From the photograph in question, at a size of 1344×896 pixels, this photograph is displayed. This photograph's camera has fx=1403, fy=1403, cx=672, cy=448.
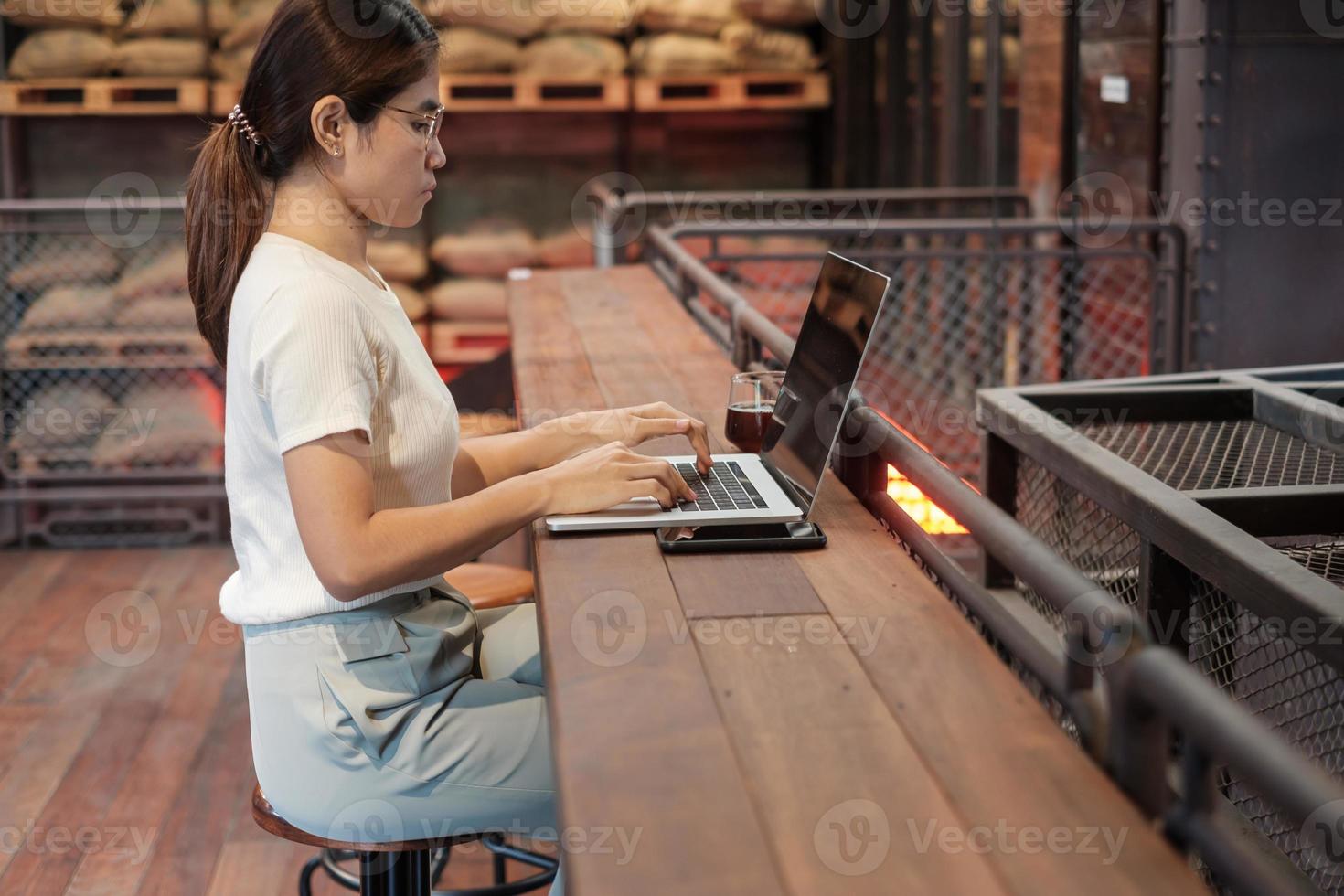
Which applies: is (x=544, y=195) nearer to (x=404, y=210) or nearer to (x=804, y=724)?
(x=404, y=210)

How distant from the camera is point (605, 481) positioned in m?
1.57

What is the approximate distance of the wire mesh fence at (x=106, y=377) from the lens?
5340 millimetres

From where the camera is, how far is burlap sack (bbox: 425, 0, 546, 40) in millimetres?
5836

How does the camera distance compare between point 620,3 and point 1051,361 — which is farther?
point 620,3

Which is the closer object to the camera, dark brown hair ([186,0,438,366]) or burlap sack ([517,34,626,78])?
dark brown hair ([186,0,438,366])

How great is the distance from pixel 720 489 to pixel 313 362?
563mm

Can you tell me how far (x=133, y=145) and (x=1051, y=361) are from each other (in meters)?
4.02

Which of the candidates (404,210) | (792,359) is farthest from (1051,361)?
(404,210)

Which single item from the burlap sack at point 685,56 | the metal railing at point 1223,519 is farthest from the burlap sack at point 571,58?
Result: the metal railing at point 1223,519

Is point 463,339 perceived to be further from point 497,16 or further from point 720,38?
point 720,38


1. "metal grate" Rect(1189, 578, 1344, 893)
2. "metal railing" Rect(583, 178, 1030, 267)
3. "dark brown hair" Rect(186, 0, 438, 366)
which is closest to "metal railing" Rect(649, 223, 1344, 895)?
"metal grate" Rect(1189, 578, 1344, 893)

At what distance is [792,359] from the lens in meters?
1.85

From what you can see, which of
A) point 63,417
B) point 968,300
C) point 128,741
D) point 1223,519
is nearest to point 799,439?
point 1223,519

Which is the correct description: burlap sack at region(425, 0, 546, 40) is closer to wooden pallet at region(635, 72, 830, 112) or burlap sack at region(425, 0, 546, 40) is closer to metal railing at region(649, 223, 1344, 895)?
wooden pallet at region(635, 72, 830, 112)
